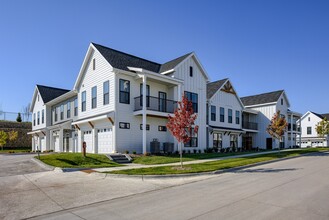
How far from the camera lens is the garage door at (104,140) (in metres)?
21.3

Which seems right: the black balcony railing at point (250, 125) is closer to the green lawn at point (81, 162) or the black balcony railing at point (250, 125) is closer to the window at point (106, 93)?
the window at point (106, 93)

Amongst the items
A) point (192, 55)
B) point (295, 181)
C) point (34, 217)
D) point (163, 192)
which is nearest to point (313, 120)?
point (192, 55)

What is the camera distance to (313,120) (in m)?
59.0

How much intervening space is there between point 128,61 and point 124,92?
12.4 ft

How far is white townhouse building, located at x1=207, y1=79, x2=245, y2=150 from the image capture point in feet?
102

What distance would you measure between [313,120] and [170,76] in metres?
48.2

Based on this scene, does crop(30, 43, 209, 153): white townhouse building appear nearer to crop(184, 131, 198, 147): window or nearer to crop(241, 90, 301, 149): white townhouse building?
crop(184, 131, 198, 147): window

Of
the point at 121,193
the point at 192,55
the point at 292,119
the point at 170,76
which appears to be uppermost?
the point at 192,55

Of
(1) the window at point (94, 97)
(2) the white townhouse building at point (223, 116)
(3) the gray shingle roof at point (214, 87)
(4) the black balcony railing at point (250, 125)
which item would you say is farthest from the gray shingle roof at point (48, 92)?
(4) the black balcony railing at point (250, 125)

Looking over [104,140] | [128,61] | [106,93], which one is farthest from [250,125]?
[106,93]

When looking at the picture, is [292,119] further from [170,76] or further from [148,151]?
[148,151]

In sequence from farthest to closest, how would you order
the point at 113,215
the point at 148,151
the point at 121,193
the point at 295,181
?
the point at 148,151 → the point at 295,181 → the point at 121,193 → the point at 113,215

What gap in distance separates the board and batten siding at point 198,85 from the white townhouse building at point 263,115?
12.4 metres

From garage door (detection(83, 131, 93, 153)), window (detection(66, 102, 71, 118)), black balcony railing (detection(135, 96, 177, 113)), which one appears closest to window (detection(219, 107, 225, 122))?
black balcony railing (detection(135, 96, 177, 113))
